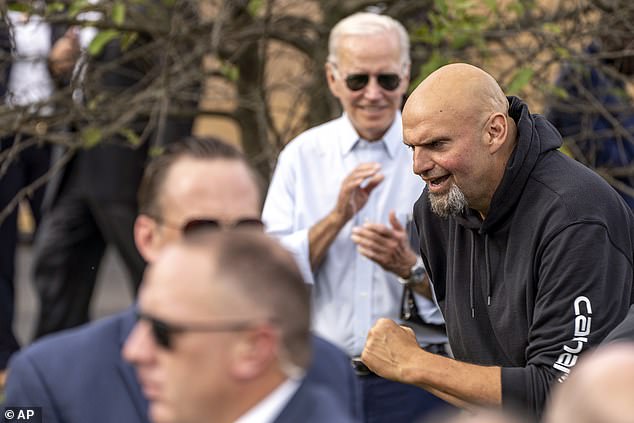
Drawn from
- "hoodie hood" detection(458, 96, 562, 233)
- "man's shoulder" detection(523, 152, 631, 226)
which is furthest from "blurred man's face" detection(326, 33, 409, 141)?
"man's shoulder" detection(523, 152, 631, 226)

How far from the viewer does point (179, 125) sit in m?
6.85

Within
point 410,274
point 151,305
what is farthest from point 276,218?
point 151,305

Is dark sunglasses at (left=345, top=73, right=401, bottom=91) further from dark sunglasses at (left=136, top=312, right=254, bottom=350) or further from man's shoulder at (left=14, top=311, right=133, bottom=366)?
dark sunglasses at (left=136, top=312, right=254, bottom=350)

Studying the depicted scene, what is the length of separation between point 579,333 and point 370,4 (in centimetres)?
297

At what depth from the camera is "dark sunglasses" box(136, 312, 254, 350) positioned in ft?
7.86

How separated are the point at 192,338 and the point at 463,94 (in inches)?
67.9

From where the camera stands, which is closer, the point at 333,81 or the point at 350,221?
the point at 350,221

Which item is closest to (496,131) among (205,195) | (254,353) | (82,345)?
(205,195)

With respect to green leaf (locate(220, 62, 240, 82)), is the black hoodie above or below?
below

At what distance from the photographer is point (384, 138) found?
505 cm

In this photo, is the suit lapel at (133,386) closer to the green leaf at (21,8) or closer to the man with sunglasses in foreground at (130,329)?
the man with sunglasses in foreground at (130,329)

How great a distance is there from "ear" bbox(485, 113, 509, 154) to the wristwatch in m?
0.87

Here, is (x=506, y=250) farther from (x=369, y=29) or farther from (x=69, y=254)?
(x=69, y=254)

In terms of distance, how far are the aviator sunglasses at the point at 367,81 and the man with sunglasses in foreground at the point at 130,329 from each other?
1.46 meters
